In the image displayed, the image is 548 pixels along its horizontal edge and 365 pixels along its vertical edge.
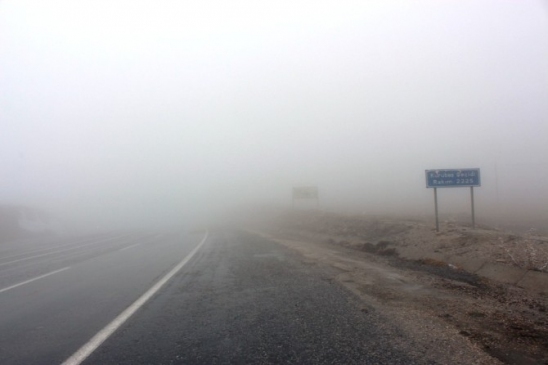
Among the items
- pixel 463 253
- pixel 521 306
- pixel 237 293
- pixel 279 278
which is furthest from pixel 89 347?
pixel 463 253

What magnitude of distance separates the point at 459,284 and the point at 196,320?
5.99 meters

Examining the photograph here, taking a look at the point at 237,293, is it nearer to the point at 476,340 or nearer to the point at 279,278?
the point at 279,278

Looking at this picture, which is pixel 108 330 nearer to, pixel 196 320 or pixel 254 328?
pixel 196 320

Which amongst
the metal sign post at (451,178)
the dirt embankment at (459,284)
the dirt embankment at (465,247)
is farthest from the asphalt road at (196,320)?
the metal sign post at (451,178)

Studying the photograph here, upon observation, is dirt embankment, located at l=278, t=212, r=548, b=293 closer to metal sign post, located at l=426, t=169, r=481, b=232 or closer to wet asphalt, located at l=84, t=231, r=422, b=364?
metal sign post, located at l=426, t=169, r=481, b=232

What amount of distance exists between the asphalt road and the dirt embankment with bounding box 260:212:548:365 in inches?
34.1

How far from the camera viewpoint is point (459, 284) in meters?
10.2

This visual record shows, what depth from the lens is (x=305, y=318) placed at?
24.0ft

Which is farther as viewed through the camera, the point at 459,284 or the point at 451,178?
the point at 451,178

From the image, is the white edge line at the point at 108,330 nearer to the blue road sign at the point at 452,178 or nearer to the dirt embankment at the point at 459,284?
the dirt embankment at the point at 459,284

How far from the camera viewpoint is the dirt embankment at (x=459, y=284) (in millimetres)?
6227

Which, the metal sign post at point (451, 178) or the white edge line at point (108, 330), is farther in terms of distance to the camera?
the metal sign post at point (451, 178)

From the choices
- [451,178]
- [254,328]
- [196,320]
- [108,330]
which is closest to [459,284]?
[254,328]

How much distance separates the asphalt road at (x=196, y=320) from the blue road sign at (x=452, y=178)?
6849 millimetres
